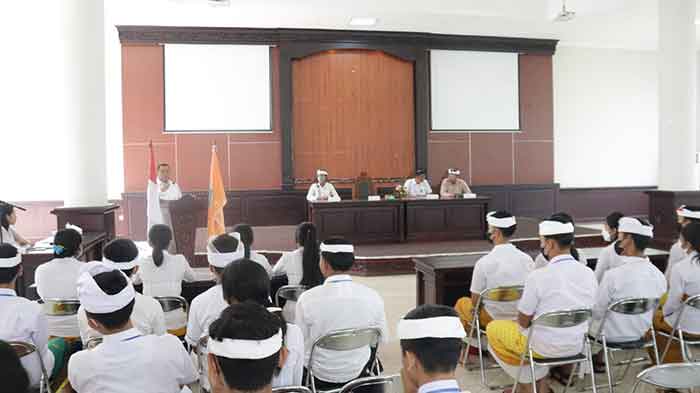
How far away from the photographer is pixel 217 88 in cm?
1106

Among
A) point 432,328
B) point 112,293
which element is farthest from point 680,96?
point 112,293

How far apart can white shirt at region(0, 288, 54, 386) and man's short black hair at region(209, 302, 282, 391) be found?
155 centimetres

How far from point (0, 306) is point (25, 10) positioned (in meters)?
8.75

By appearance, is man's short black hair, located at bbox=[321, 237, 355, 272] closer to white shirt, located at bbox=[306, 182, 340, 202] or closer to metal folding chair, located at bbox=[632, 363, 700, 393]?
metal folding chair, located at bbox=[632, 363, 700, 393]

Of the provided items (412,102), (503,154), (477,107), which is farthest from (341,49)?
(503,154)

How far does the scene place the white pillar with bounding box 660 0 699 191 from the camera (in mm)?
8523

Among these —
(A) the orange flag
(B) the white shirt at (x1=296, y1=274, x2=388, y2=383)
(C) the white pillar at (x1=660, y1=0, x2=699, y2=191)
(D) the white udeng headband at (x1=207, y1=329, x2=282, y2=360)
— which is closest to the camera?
(D) the white udeng headband at (x1=207, y1=329, x2=282, y2=360)

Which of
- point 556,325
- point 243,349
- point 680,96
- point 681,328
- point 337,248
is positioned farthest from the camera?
point 680,96

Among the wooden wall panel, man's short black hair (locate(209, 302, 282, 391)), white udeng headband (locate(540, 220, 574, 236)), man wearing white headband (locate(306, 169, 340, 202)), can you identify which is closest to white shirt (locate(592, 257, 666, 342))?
white udeng headband (locate(540, 220, 574, 236))

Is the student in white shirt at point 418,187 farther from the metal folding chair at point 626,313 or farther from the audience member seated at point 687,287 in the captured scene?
the metal folding chair at point 626,313

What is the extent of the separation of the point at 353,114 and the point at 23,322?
31.1 feet

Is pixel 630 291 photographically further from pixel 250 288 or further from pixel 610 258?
pixel 250 288

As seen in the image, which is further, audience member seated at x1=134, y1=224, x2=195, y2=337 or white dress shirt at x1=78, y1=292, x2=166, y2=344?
audience member seated at x1=134, y1=224, x2=195, y2=337

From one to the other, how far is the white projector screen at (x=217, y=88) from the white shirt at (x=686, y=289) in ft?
28.8
